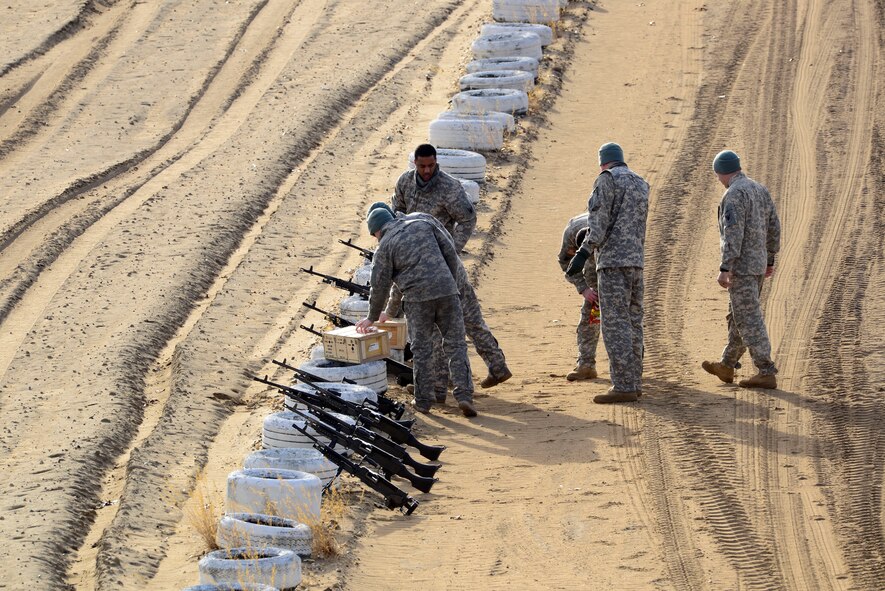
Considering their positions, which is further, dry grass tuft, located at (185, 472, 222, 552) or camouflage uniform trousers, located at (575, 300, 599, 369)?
camouflage uniform trousers, located at (575, 300, 599, 369)

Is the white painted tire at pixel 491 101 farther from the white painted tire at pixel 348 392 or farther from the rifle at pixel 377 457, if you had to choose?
the rifle at pixel 377 457

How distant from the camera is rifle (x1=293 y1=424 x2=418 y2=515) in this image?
10312 mm

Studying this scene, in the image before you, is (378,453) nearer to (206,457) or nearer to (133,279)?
(206,457)

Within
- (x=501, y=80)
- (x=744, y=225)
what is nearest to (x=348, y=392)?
(x=744, y=225)

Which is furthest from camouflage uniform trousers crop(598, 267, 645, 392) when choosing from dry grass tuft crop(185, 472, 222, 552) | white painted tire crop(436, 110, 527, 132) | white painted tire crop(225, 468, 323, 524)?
white painted tire crop(436, 110, 527, 132)

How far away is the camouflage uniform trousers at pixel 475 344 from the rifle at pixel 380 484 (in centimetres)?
206

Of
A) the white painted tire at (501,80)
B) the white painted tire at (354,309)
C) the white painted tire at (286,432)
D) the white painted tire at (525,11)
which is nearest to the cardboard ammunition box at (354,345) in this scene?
the white painted tire at (286,432)

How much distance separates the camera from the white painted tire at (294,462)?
10.4m

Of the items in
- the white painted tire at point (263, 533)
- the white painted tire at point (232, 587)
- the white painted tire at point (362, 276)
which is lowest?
the white painted tire at point (263, 533)

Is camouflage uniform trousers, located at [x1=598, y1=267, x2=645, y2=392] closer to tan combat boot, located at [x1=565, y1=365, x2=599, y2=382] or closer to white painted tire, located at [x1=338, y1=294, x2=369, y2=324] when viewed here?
tan combat boot, located at [x1=565, y1=365, x2=599, y2=382]

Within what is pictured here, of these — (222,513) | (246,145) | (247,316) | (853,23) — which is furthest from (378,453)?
(853,23)

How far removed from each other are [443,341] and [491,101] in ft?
32.6

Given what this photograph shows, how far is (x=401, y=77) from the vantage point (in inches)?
947

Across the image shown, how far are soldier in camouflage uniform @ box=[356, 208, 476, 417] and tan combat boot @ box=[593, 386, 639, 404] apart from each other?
1.08 m
